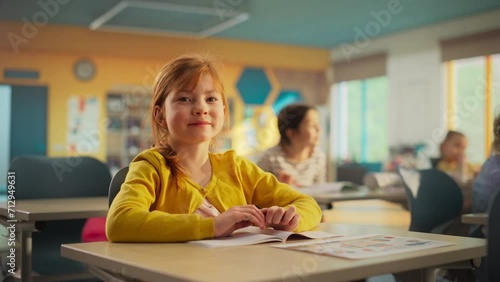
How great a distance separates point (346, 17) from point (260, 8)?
129 cm

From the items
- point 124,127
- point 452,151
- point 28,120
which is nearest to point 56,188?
point 452,151

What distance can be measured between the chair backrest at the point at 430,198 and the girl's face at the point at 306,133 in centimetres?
121

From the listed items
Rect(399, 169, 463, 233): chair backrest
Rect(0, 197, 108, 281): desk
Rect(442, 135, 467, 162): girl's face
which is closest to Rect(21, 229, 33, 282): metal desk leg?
Rect(0, 197, 108, 281): desk

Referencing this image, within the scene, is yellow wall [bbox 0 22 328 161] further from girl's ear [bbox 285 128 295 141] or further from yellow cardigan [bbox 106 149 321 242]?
yellow cardigan [bbox 106 149 321 242]

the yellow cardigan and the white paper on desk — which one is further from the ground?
the yellow cardigan

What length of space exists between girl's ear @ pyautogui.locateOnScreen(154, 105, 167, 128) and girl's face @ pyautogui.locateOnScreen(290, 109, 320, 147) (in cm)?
235

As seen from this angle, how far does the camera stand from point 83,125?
970 centimetres

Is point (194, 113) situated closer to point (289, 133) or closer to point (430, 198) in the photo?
point (430, 198)

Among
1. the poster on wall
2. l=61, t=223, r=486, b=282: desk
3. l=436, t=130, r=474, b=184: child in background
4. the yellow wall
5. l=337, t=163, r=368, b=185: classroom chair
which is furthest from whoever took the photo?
the poster on wall

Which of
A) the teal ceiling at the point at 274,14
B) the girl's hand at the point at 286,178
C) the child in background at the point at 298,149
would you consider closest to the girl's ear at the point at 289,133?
the child in background at the point at 298,149

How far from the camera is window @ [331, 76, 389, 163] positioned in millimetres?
10406

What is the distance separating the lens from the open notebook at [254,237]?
48.7 inches

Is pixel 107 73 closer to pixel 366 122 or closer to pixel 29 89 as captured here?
pixel 29 89

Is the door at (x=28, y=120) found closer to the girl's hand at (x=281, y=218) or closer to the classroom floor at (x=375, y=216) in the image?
the classroom floor at (x=375, y=216)
